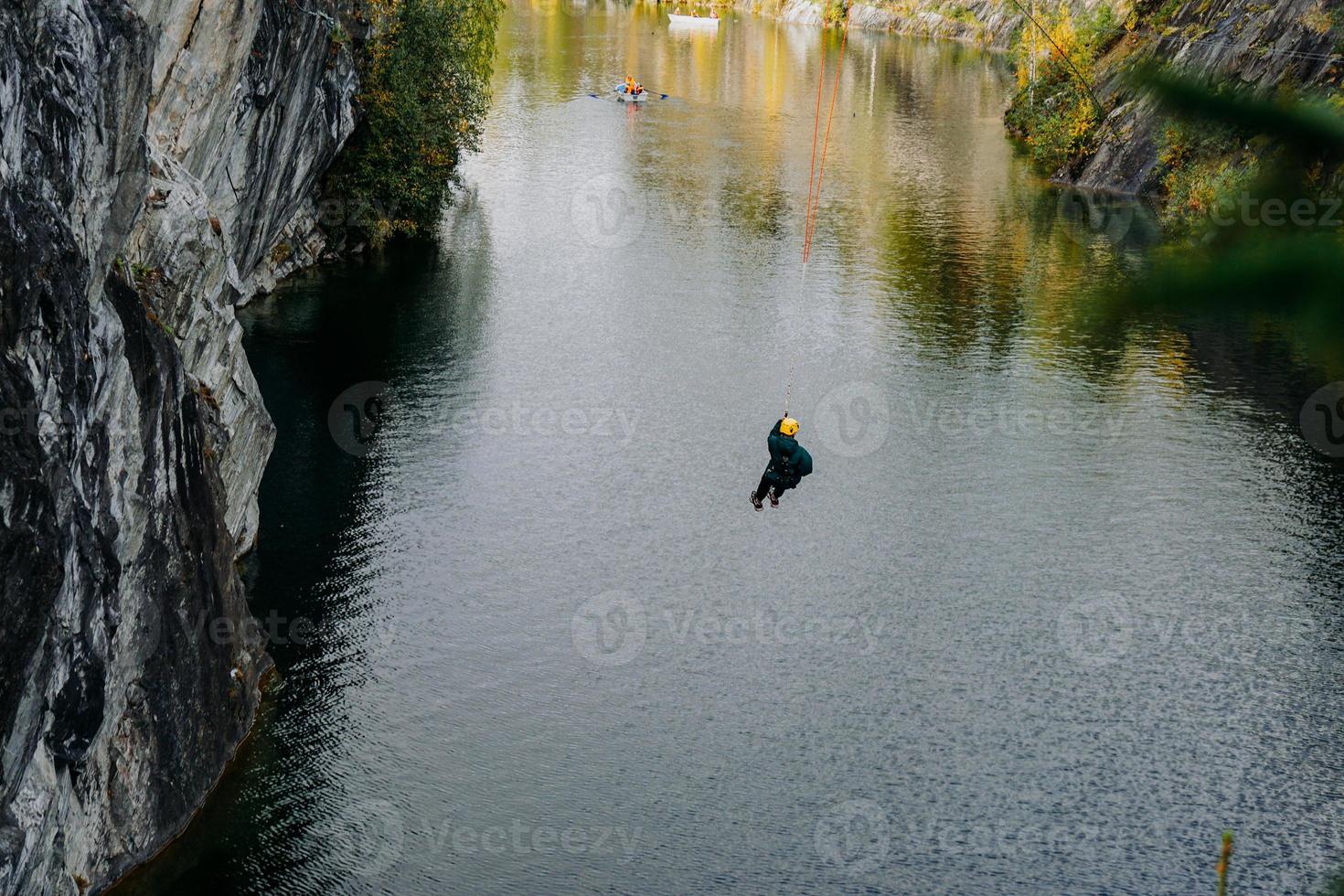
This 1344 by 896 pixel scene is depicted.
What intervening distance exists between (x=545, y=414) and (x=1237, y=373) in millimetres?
22651

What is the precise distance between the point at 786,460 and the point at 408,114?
29574 mm

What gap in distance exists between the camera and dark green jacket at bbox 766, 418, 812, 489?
27.4m

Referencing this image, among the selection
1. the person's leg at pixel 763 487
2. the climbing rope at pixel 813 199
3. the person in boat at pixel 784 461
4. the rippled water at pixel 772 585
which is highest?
the person in boat at pixel 784 461

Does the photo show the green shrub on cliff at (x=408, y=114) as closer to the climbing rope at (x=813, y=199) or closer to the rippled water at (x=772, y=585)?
the rippled water at (x=772, y=585)

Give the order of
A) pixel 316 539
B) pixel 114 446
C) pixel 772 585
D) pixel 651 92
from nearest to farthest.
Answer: pixel 114 446 < pixel 772 585 < pixel 316 539 < pixel 651 92

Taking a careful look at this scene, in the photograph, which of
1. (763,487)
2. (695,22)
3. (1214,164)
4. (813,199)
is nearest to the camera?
(1214,164)

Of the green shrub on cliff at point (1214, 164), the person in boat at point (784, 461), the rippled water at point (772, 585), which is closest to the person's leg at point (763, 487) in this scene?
the person in boat at point (784, 461)

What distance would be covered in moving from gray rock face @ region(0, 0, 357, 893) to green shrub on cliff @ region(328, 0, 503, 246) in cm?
1905

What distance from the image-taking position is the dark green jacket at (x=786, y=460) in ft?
89.8

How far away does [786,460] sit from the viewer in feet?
91.0

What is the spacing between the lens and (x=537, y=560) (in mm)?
32812

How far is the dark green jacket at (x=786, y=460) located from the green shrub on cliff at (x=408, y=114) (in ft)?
95.2

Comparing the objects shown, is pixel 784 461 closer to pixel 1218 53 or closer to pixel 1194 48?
pixel 1218 53

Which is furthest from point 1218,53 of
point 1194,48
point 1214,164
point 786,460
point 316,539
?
point 1214,164
